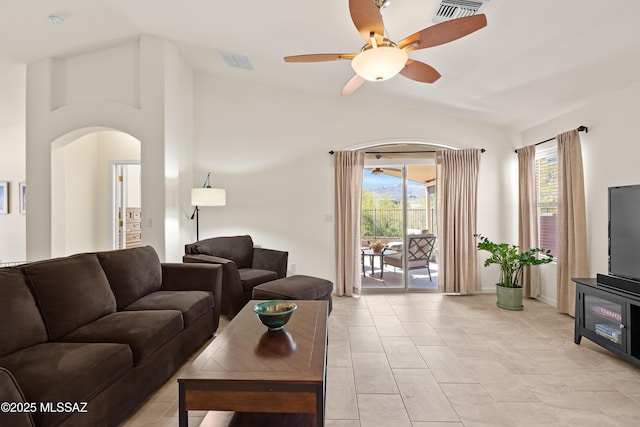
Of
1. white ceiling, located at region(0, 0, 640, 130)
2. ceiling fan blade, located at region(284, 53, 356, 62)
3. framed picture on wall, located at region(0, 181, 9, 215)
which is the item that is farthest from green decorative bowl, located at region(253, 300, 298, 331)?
framed picture on wall, located at region(0, 181, 9, 215)

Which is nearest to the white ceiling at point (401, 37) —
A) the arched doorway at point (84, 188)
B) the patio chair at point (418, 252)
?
the arched doorway at point (84, 188)

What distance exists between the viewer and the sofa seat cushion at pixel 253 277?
11.9ft

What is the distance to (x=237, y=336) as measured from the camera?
1966mm

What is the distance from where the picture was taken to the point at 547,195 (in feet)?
14.1

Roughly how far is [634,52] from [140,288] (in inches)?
175

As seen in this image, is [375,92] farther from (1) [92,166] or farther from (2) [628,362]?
(1) [92,166]

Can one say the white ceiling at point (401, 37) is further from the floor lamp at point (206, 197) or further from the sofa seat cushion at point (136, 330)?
the sofa seat cushion at point (136, 330)

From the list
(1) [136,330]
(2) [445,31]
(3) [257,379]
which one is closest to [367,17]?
(2) [445,31]

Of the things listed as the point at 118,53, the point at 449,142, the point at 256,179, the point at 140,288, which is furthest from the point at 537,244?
the point at 118,53

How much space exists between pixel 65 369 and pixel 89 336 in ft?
1.55

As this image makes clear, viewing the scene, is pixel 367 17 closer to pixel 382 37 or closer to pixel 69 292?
pixel 382 37

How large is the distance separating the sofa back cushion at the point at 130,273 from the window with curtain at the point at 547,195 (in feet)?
15.2

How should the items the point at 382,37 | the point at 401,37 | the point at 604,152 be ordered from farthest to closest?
the point at 604,152 < the point at 401,37 < the point at 382,37

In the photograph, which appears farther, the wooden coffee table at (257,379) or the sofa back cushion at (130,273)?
the sofa back cushion at (130,273)
